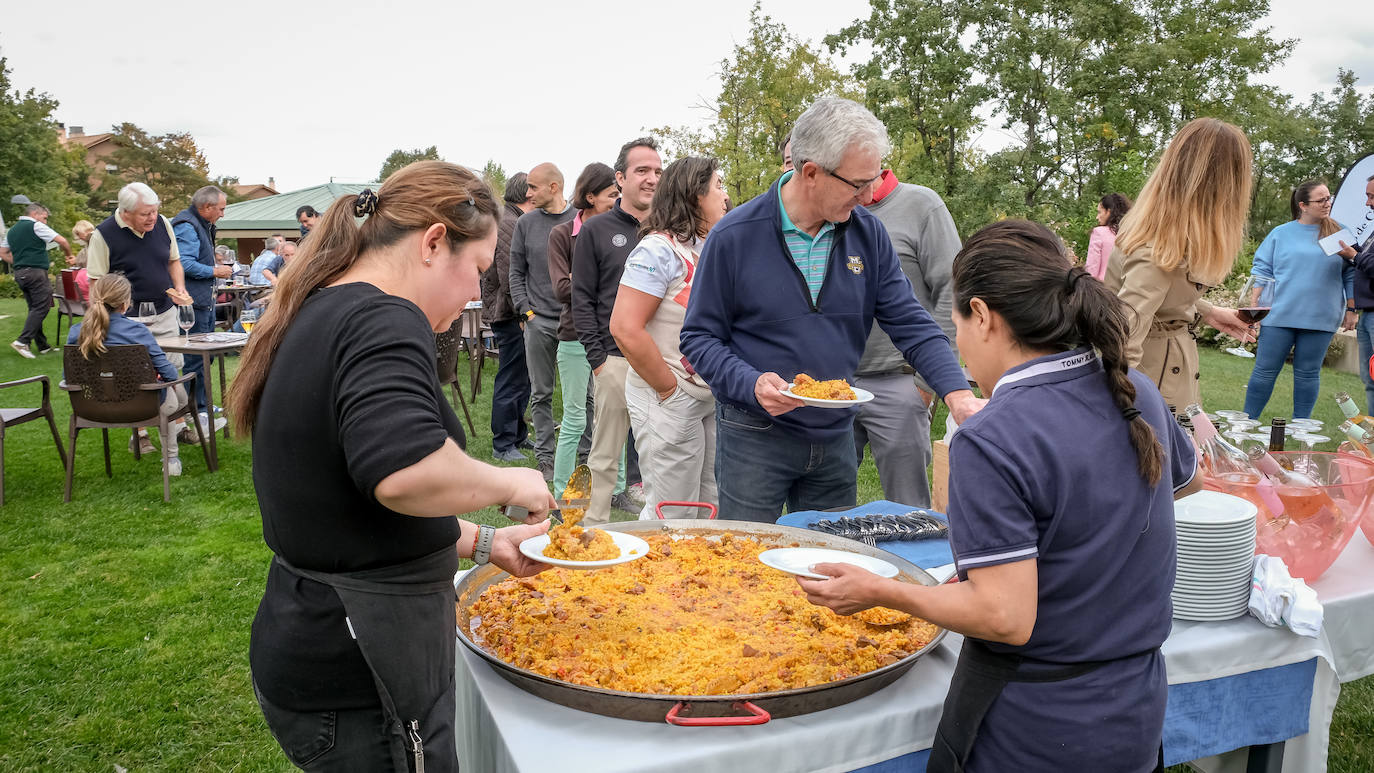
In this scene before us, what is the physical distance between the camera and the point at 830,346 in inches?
119

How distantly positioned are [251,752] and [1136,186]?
18.0 metres

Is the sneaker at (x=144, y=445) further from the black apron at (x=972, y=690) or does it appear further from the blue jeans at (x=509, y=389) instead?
the black apron at (x=972, y=690)

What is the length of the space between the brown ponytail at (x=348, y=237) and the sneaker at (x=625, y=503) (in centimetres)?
441

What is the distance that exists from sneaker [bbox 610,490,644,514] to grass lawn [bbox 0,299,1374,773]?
0.88 metres

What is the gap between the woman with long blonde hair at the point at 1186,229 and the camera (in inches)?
141

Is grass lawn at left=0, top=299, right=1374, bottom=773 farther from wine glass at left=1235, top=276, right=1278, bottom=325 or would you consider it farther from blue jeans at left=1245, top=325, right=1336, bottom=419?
blue jeans at left=1245, top=325, right=1336, bottom=419

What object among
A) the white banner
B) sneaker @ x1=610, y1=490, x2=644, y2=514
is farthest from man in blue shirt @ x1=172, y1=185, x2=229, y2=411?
the white banner

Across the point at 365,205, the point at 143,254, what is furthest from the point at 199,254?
the point at 365,205

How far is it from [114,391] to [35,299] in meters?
8.77

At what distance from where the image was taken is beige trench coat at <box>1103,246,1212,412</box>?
12.3 feet

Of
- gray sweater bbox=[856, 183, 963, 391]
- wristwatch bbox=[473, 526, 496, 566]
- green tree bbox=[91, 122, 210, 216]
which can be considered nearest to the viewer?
wristwatch bbox=[473, 526, 496, 566]

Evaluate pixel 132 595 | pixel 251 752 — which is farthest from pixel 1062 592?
pixel 132 595

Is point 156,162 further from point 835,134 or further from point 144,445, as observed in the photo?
point 835,134

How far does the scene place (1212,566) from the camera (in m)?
2.05
